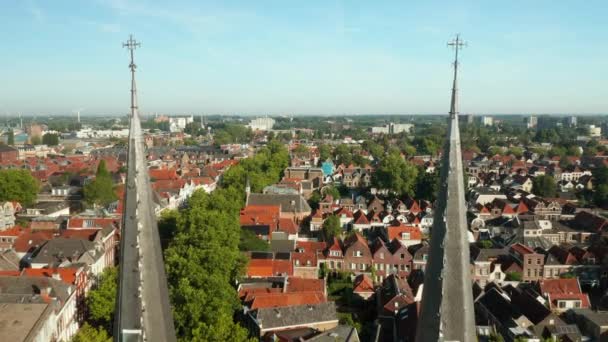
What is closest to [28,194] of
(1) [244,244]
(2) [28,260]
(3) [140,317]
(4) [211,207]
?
(2) [28,260]

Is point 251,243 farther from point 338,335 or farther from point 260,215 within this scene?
point 338,335

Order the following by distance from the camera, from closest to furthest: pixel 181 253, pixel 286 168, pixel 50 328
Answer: pixel 50 328 → pixel 181 253 → pixel 286 168

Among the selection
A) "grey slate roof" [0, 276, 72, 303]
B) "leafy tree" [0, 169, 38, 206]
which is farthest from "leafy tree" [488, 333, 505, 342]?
"leafy tree" [0, 169, 38, 206]

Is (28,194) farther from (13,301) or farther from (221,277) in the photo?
(221,277)

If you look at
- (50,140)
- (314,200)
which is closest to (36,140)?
(50,140)

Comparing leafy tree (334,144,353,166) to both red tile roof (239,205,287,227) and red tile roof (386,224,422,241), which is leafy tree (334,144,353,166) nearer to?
red tile roof (239,205,287,227)

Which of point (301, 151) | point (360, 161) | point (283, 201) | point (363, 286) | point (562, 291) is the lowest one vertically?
point (363, 286)
